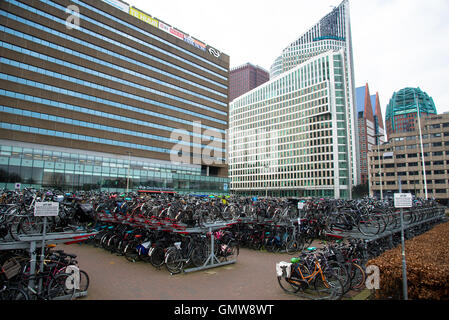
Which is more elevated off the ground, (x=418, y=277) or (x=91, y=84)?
(x=91, y=84)

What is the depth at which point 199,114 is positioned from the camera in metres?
69.2

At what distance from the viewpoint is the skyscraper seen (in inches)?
3327

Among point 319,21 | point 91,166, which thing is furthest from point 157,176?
point 319,21

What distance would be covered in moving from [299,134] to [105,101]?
64.0 m

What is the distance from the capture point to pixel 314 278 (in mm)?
6141

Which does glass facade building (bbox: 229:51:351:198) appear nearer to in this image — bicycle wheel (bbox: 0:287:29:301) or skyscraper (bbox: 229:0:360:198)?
skyscraper (bbox: 229:0:360:198)

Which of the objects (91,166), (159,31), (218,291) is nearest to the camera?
(218,291)

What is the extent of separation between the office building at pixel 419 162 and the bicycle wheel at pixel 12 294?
77.7 m

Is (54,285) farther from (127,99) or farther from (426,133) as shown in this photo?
(426,133)

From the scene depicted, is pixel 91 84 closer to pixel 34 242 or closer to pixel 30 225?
pixel 30 225

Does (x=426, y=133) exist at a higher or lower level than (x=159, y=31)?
lower

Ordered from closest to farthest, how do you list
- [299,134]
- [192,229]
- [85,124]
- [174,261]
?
[174,261], [192,229], [85,124], [299,134]

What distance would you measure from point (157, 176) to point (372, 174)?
217ft

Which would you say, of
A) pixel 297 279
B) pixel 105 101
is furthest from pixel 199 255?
pixel 105 101
